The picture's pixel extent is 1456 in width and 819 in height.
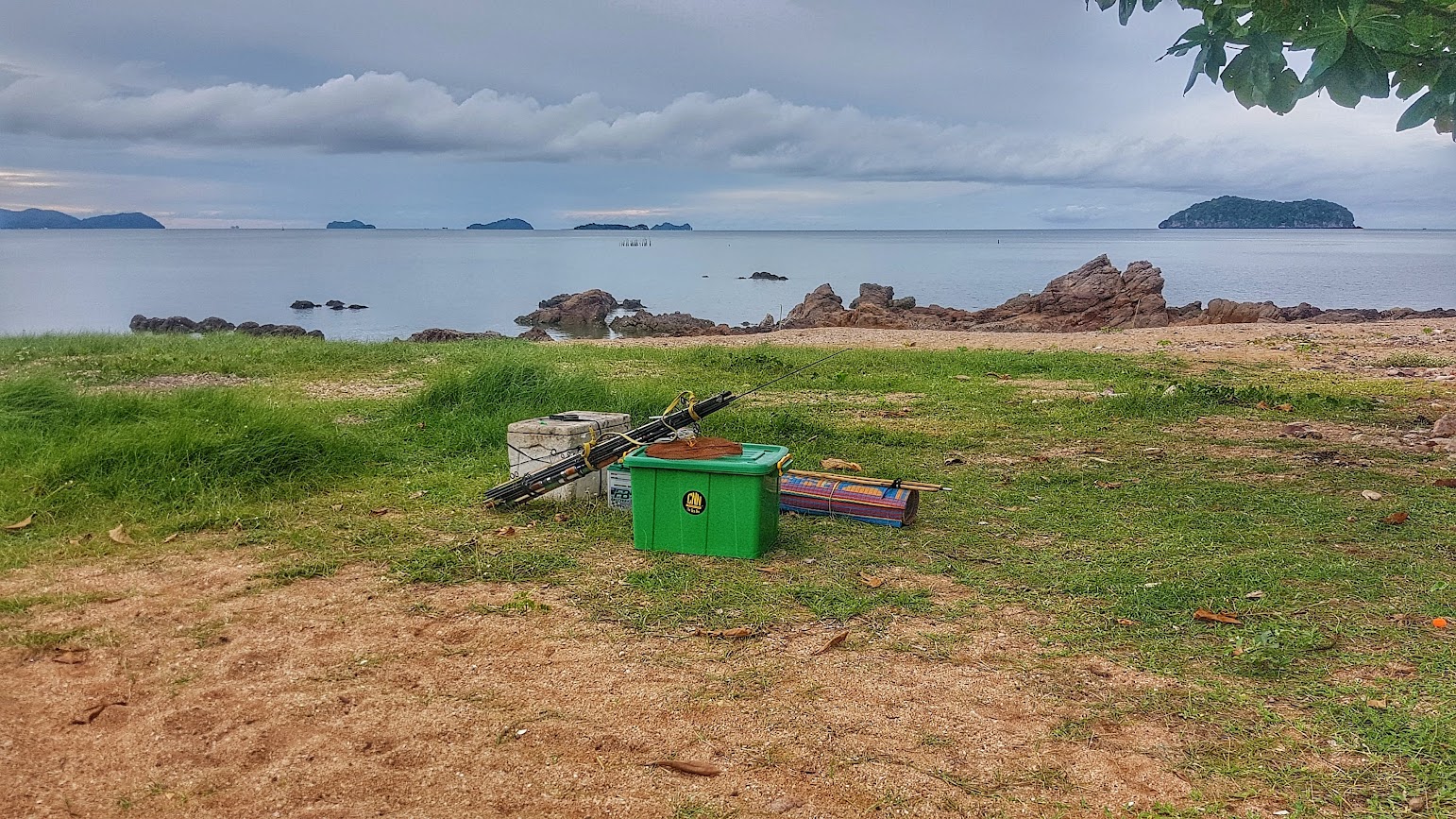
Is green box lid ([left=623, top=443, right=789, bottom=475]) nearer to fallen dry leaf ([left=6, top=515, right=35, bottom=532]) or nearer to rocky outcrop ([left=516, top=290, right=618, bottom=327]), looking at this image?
fallen dry leaf ([left=6, top=515, right=35, bottom=532])

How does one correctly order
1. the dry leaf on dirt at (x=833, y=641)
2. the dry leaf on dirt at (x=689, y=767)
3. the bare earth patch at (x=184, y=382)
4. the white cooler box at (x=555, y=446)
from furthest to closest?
the bare earth patch at (x=184, y=382) → the white cooler box at (x=555, y=446) → the dry leaf on dirt at (x=833, y=641) → the dry leaf on dirt at (x=689, y=767)

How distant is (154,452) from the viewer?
687 centimetres

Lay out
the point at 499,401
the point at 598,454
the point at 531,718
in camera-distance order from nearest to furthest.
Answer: the point at 531,718 → the point at 598,454 → the point at 499,401

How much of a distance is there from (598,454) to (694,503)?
91 centimetres

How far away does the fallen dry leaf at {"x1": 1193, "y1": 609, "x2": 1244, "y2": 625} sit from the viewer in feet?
14.9

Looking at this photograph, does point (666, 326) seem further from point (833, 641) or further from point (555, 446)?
point (833, 641)

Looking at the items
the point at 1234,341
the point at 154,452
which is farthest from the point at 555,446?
the point at 1234,341

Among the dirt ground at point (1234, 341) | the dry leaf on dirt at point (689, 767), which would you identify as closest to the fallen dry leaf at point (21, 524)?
the dry leaf on dirt at point (689, 767)

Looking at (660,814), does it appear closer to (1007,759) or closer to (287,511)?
(1007,759)

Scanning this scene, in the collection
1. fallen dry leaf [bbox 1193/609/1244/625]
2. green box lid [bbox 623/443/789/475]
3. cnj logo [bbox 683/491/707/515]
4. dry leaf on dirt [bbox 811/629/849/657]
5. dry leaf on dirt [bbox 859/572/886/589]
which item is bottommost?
dry leaf on dirt [bbox 811/629/849/657]

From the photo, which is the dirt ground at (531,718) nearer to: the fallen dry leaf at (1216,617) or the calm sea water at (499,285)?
the fallen dry leaf at (1216,617)

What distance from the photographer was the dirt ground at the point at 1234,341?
623 inches

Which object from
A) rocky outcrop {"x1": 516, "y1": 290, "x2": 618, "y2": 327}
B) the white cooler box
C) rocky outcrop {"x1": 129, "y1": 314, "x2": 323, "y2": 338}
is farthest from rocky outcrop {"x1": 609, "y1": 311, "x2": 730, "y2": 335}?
the white cooler box

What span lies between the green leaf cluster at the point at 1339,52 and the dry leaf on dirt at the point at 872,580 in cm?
298
